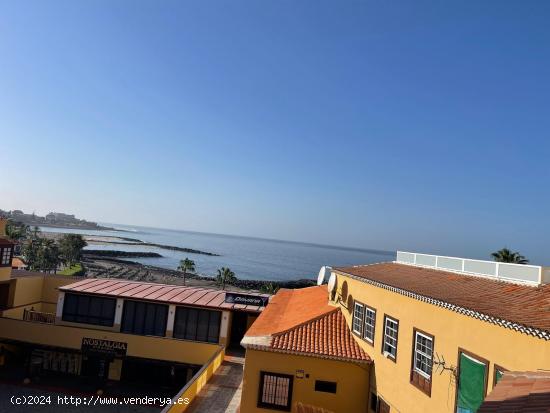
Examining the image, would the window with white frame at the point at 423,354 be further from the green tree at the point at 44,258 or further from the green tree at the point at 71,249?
the green tree at the point at 71,249

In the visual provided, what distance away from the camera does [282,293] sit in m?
32.2

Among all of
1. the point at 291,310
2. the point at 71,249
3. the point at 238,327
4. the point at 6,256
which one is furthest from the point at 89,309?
the point at 71,249

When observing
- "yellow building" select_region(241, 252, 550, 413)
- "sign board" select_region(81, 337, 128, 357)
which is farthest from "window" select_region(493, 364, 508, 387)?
"sign board" select_region(81, 337, 128, 357)

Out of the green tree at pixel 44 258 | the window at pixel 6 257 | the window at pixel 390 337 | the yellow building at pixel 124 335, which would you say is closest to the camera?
the window at pixel 390 337

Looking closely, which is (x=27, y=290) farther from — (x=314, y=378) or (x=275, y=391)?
(x=314, y=378)

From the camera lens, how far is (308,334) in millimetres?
18266

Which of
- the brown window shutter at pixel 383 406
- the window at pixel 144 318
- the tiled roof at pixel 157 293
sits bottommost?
the window at pixel 144 318

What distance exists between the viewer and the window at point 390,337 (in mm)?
14711

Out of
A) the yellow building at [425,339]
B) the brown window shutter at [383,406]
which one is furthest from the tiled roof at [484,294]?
the brown window shutter at [383,406]

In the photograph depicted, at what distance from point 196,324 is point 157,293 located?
4129 mm

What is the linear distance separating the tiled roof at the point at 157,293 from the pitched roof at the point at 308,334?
621cm

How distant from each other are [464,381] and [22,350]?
32.9m

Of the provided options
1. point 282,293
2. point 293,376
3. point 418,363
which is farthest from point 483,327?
point 282,293

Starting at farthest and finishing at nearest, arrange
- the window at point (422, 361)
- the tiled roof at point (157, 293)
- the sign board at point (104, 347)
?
1. the tiled roof at point (157, 293)
2. the sign board at point (104, 347)
3. the window at point (422, 361)
